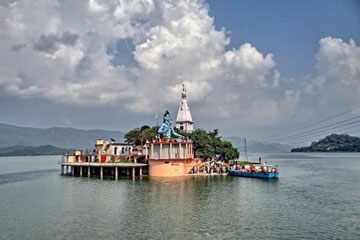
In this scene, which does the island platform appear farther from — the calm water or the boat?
the boat

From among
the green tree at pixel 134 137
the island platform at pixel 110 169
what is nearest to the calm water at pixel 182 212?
the island platform at pixel 110 169

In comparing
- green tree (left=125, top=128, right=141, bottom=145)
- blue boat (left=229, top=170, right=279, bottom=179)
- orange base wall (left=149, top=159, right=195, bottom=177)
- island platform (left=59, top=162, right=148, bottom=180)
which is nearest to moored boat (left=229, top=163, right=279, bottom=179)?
blue boat (left=229, top=170, right=279, bottom=179)

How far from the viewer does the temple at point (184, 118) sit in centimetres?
8854

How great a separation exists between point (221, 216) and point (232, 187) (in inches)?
731

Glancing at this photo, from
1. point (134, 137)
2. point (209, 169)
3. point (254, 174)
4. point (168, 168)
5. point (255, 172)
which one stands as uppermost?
point (134, 137)

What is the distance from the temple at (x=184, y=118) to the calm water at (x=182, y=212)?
39519mm

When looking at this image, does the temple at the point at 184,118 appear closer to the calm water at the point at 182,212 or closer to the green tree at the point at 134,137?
the green tree at the point at 134,137

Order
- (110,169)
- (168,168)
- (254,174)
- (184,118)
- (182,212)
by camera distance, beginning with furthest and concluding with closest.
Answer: (184,118), (110,169), (254,174), (168,168), (182,212)

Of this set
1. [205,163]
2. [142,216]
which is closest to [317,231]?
[142,216]

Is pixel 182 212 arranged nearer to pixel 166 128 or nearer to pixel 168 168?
pixel 168 168

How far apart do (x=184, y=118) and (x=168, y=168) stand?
30.7 m

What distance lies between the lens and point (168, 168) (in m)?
60.2

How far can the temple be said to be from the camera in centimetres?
8854

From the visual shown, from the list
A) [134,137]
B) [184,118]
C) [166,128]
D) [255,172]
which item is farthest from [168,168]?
[184,118]
